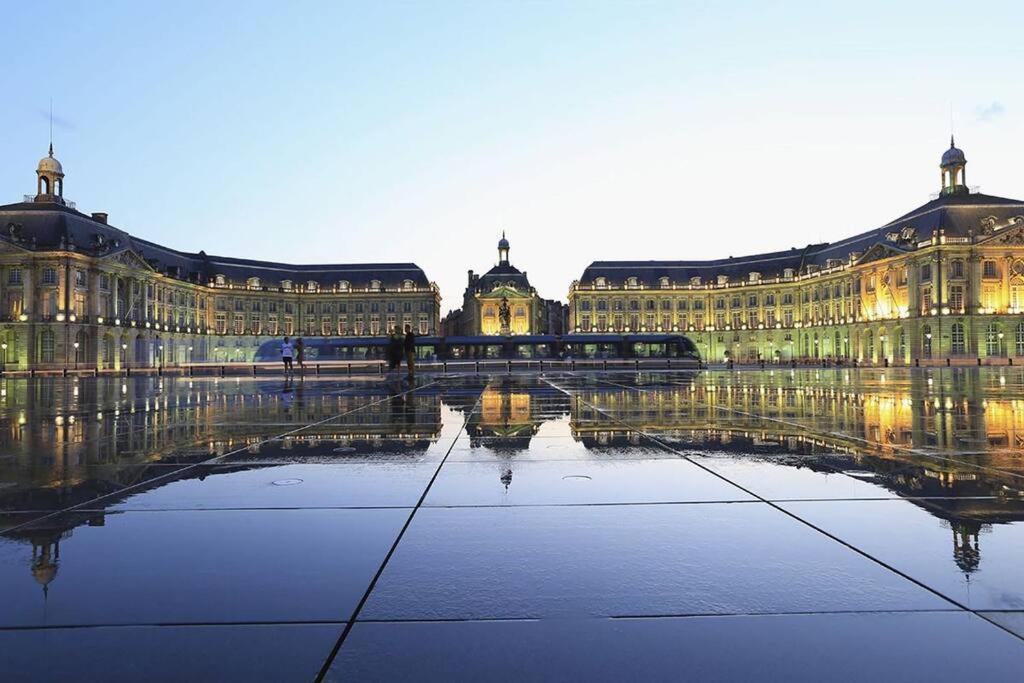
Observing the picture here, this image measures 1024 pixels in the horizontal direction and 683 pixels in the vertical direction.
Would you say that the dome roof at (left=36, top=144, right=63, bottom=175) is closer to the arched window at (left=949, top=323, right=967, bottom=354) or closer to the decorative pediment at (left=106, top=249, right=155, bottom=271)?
the decorative pediment at (left=106, top=249, right=155, bottom=271)

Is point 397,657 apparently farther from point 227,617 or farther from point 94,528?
point 94,528

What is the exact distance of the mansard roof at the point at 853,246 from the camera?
77188 millimetres

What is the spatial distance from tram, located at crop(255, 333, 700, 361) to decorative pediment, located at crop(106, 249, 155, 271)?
2242 cm

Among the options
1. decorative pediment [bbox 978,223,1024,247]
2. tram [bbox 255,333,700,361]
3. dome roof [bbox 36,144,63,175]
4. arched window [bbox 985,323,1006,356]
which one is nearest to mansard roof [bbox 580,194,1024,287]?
decorative pediment [bbox 978,223,1024,247]

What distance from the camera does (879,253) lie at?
86625 millimetres

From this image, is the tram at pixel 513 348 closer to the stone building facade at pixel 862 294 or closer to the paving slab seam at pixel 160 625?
the stone building facade at pixel 862 294

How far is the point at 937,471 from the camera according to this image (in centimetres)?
556

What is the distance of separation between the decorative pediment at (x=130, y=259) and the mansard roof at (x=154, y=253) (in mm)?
533

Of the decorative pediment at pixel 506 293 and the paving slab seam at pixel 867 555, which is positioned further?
the decorative pediment at pixel 506 293

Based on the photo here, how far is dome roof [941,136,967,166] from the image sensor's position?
84.9 metres

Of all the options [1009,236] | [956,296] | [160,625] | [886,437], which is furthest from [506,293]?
[160,625]

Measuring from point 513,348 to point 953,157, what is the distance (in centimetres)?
5957

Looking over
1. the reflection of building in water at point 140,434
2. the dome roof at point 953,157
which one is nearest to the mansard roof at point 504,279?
the dome roof at point 953,157

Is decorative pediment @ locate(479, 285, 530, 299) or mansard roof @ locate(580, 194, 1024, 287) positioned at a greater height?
mansard roof @ locate(580, 194, 1024, 287)
